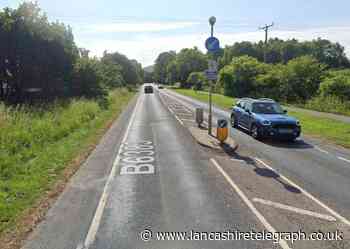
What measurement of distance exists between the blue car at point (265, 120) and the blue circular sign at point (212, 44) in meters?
3.78

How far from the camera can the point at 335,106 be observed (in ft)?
87.7

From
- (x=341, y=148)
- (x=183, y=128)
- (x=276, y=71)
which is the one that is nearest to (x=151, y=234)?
(x=341, y=148)

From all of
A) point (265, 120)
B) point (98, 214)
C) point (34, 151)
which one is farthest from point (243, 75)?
point (98, 214)

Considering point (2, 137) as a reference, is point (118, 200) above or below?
below

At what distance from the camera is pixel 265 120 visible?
558 inches

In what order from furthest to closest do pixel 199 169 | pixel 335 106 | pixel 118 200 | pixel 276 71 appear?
pixel 276 71, pixel 335 106, pixel 199 169, pixel 118 200

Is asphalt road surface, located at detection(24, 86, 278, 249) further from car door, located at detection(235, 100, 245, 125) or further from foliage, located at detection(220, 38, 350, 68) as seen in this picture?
foliage, located at detection(220, 38, 350, 68)

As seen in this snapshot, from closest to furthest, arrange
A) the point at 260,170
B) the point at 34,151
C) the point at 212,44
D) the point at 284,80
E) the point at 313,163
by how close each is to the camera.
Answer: the point at 260,170 < the point at 313,163 < the point at 34,151 < the point at 212,44 < the point at 284,80

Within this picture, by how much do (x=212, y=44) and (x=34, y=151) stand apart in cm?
850

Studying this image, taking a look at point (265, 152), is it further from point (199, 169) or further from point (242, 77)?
point (242, 77)

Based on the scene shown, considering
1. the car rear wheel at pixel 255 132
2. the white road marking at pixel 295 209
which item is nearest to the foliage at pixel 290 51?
the car rear wheel at pixel 255 132

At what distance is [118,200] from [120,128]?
11.1m

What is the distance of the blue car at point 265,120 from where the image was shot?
13.9 meters

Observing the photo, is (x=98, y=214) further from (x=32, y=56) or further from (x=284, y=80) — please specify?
(x=284, y=80)
